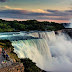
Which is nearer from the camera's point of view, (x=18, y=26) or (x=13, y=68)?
(x=13, y=68)

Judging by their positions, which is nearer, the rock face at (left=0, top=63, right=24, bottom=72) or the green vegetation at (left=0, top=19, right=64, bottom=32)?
the rock face at (left=0, top=63, right=24, bottom=72)

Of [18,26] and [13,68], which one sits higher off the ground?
[18,26]

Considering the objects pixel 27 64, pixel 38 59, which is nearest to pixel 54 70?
pixel 38 59

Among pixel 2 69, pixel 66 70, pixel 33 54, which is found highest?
pixel 2 69

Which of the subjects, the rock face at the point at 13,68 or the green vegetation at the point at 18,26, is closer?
the rock face at the point at 13,68

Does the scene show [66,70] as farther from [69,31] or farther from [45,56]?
[69,31]

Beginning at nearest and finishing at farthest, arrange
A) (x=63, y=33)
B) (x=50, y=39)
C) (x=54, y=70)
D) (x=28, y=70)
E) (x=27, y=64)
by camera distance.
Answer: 1. (x=28, y=70)
2. (x=27, y=64)
3. (x=54, y=70)
4. (x=50, y=39)
5. (x=63, y=33)

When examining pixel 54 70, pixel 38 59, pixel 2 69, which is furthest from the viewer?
pixel 38 59

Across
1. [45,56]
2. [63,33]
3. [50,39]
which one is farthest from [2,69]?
[63,33]

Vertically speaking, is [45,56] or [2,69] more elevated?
[2,69]

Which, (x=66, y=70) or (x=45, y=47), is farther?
(x=45, y=47)
